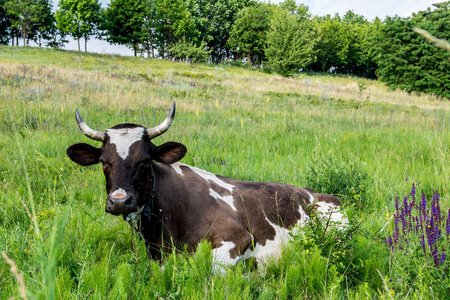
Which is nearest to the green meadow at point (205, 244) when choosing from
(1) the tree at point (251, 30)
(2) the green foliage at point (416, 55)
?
(2) the green foliage at point (416, 55)

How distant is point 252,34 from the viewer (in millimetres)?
67125

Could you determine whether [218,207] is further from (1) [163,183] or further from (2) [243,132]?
(2) [243,132]

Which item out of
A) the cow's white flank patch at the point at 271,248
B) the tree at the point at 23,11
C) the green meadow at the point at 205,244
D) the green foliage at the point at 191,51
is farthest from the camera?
the tree at the point at 23,11

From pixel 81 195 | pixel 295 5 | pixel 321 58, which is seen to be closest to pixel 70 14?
pixel 295 5

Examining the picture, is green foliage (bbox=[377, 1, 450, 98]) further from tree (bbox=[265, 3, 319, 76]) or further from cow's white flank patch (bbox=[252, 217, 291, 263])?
cow's white flank patch (bbox=[252, 217, 291, 263])

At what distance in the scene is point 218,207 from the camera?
3.53m

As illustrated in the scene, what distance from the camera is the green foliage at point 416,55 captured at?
33.9 m

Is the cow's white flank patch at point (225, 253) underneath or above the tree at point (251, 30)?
underneath

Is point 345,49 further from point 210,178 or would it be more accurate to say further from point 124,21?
point 210,178

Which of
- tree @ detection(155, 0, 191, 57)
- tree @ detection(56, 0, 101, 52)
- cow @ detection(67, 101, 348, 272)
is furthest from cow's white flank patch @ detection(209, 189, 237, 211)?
tree @ detection(56, 0, 101, 52)

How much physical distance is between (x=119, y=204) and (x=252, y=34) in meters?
69.7

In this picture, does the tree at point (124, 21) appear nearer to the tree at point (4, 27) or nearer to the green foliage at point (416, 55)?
the tree at point (4, 27)

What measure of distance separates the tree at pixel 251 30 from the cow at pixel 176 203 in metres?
66.8

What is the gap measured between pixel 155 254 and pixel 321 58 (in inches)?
3245
